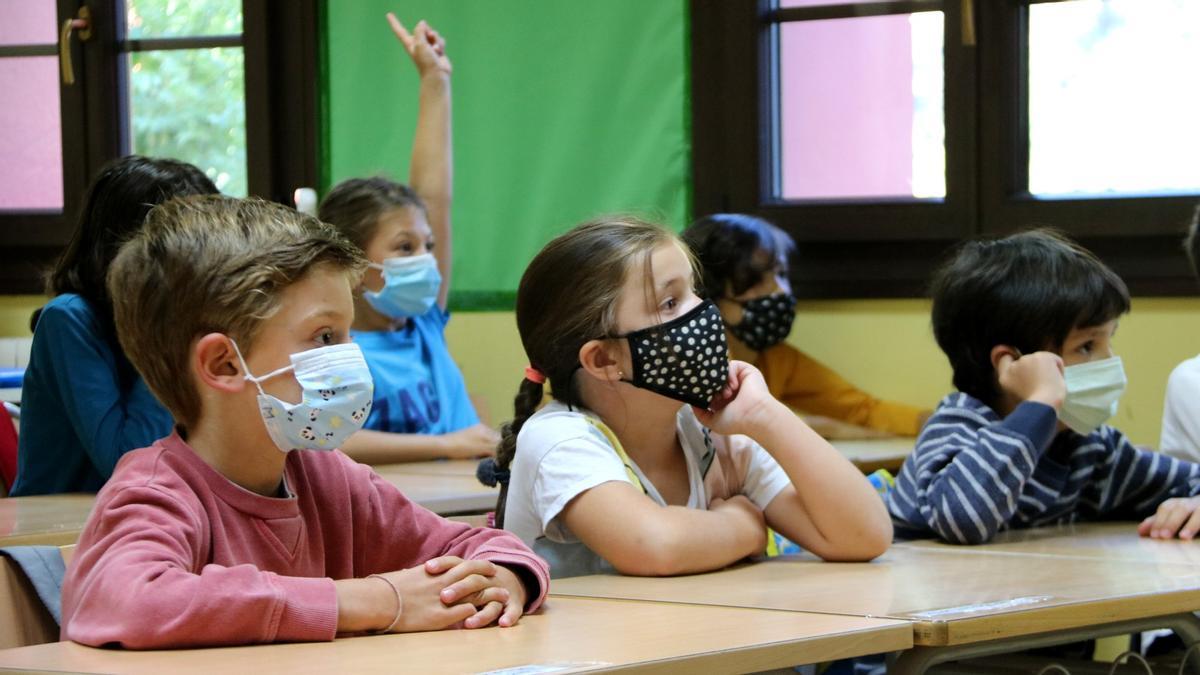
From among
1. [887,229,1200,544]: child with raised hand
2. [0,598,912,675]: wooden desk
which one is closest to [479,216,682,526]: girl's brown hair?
[0,598,912,675]: wooden desk

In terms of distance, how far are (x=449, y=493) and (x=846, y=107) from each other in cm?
214

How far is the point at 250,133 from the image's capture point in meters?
4.98

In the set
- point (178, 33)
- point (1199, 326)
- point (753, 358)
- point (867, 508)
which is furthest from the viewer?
point (178, 33)

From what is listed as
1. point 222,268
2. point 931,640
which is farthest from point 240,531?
point 931,640

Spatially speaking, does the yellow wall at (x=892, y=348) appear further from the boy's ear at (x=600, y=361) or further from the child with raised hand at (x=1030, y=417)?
the boy's ear at (x=600, y=361)

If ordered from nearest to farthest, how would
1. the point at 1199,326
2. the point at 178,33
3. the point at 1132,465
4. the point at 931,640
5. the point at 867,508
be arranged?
the point at 931,640 < the point at 867,508 < the point at 1132,465 < the point at 1199,326 < the point at 178,33

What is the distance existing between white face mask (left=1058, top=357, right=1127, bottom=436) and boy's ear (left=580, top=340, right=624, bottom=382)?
85cm

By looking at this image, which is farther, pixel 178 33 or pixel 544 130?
pixel 178 33

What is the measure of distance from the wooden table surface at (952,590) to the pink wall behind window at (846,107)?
7.55ft

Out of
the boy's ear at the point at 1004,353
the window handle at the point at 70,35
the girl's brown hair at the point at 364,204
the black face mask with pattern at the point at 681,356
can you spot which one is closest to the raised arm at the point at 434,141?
the girl's brown hair at the point at 364,204

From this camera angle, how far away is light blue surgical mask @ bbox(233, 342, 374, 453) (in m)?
1.65

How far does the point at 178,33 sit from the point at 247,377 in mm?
3714

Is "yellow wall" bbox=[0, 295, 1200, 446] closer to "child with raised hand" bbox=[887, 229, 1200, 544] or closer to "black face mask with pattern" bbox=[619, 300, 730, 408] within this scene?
"child with raised hand" bbox=[887, 229, 1200, 544]

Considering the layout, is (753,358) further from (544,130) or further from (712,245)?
(544,130)
